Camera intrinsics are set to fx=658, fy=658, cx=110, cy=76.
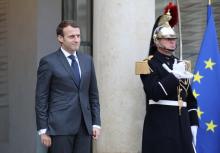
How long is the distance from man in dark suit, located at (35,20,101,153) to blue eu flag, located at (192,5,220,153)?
1.55m

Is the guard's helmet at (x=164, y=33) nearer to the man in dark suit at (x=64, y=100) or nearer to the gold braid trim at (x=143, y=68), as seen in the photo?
the gold braid trim at (x=143, y=68)

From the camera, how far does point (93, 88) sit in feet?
16.8

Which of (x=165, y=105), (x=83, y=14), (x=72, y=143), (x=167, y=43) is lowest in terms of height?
(x=72, y=143)

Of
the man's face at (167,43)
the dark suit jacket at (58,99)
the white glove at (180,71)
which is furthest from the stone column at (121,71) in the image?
the dark suit jacket at (58,99)

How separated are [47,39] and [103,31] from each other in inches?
52.3

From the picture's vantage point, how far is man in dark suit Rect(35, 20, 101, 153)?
15.9 feet

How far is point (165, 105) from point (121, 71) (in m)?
0.73

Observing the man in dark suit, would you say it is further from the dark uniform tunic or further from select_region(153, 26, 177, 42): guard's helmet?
select_region(153, 26, 177, 42): guard's helmet

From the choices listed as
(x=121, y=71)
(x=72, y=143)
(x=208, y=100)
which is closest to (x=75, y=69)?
(x=72, y=143)

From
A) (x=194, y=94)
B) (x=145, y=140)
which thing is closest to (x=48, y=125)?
(x=145, y=140)

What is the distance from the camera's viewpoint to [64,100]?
486 centimetres

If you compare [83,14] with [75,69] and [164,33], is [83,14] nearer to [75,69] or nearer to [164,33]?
[164,33]

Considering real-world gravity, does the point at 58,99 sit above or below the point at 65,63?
below

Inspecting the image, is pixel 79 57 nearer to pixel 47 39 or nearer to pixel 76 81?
pixel 76 81
